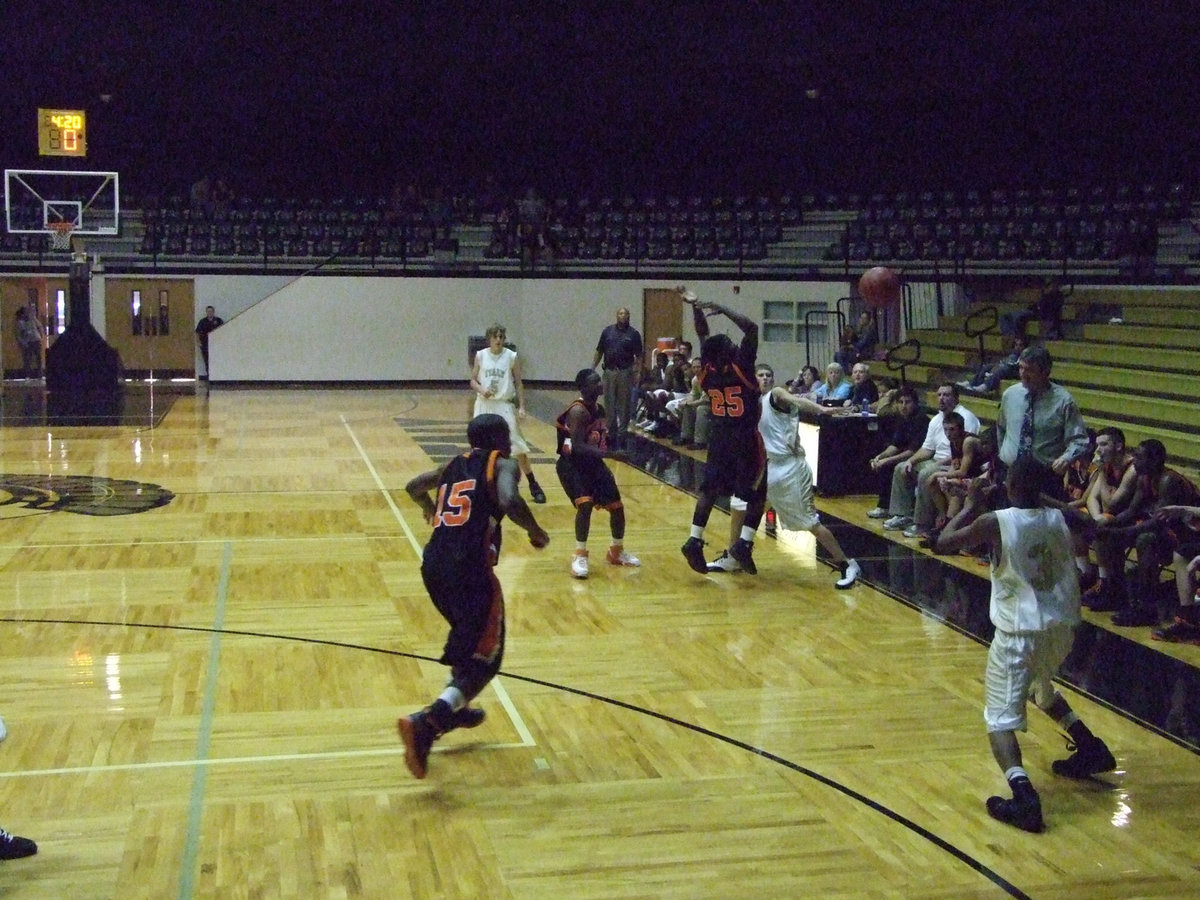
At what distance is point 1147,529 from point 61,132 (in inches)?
949

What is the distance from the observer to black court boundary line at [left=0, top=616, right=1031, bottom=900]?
490 centimetres

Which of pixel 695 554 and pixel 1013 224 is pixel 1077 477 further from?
pixel 1013 224

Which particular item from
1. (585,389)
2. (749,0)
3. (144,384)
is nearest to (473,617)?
(585,389)

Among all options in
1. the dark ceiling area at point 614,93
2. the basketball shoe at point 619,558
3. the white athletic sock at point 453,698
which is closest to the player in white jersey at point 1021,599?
the white athletic sock at point 453,698

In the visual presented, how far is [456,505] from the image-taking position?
5781mm


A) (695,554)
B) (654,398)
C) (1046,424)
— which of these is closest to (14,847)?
A: (695,554)

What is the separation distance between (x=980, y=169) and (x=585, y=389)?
1764cm

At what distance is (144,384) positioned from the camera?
2680 centimetres

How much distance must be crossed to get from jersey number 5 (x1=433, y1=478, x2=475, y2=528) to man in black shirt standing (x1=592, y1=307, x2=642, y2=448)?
33.3 feet

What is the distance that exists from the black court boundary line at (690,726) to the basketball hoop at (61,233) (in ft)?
56.9

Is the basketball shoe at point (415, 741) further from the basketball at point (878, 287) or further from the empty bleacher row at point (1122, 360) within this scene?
the basketball at point (878, 287)

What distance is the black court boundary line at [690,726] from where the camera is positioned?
16.1 ft

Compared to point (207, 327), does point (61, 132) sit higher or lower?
higher

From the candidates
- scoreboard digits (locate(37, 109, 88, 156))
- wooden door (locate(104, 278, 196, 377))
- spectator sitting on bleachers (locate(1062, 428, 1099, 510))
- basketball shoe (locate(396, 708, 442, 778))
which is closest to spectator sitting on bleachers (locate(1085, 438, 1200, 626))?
spectator sitting on bleachers (locate(1062, 428, 1099, 510))
